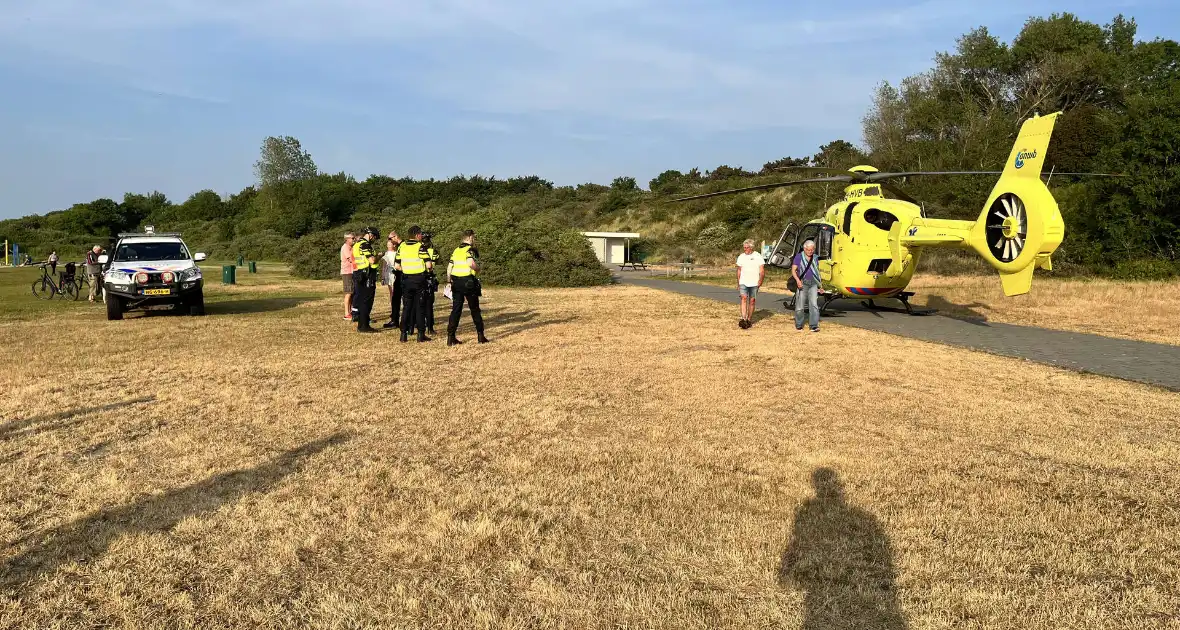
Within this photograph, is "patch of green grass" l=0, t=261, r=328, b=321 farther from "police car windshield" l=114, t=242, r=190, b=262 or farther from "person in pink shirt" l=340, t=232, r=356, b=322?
"person in pink shirt" l=340, t=232, r=356, b=322

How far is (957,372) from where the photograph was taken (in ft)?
25.3

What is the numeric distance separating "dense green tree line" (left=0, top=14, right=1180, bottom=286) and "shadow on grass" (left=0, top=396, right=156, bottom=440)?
19134 mm

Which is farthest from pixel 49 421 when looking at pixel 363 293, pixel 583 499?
pixel 363 293

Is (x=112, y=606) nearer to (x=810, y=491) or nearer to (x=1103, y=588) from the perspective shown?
(x=810, y=491)

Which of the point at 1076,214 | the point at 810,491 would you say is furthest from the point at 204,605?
the point at 1076,214

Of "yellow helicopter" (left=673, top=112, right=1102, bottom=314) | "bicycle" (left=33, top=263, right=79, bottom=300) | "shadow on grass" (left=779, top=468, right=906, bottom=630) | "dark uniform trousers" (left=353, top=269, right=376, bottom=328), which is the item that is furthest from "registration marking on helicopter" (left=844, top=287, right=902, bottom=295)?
"bicycle" (left=33, top=263, right=79, bottom=300)

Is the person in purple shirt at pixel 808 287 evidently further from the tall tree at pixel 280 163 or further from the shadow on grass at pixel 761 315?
the tall tree at pixel 280 163

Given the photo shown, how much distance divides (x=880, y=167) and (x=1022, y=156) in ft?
116

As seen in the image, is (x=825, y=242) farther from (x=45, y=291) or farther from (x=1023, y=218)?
(x=45, y=291)

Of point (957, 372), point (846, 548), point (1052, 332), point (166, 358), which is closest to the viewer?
point (846, 548)

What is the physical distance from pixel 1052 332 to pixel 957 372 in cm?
543

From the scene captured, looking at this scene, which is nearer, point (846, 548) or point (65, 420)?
point (846, 548)

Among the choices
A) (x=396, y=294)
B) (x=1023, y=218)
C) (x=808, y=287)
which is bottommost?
(x=396, y=294)

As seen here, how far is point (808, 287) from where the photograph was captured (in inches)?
455
